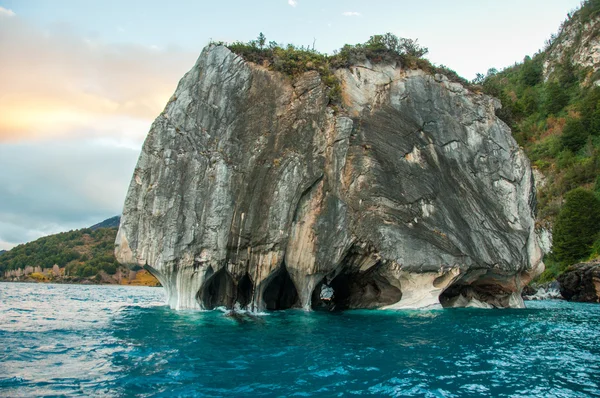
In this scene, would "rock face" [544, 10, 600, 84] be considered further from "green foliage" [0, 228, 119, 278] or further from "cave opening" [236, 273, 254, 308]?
"green foliage" [0, 228, 119, 278]

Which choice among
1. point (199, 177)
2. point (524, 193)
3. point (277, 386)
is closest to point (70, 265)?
point (199, 177)

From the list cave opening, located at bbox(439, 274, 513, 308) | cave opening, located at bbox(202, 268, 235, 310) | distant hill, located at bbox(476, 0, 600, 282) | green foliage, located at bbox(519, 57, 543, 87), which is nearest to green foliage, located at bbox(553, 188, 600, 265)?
distant hill, located at bbox(476, 0, 600, 282)

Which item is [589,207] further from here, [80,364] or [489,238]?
[80,364]

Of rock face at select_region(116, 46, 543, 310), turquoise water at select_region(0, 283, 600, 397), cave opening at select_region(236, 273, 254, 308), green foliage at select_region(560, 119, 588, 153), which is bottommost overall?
turquoise water at select_region(0, 283, 600, 397)

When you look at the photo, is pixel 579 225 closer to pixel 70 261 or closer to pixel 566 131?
pixel 566 131

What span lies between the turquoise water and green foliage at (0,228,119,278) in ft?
377

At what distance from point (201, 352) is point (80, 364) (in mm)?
3230

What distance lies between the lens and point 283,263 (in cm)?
2581

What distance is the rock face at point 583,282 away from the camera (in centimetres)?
4038

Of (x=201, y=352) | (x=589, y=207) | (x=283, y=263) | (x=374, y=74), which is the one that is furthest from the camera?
(x=589, y=207)

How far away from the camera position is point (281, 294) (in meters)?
30.0

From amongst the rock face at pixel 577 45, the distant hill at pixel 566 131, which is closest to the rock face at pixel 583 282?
the distant hill at pixel 566 131

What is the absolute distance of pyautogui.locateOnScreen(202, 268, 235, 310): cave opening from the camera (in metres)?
26.5

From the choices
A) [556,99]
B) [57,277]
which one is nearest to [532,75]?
[556,99]
